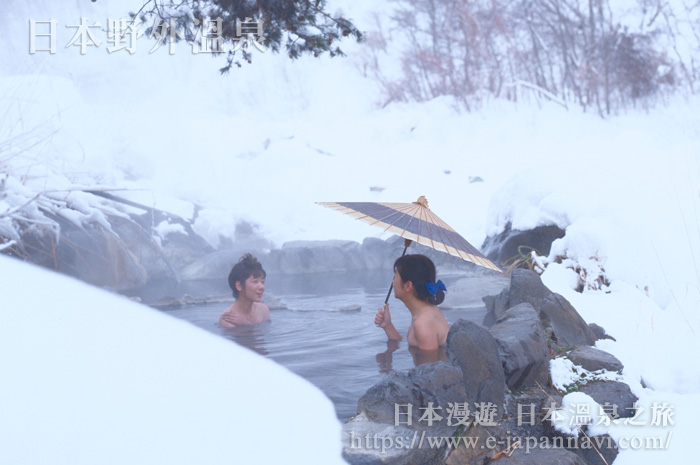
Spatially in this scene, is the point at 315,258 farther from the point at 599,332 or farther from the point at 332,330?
the point at 599,332

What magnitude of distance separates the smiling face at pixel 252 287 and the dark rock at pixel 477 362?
2362mm

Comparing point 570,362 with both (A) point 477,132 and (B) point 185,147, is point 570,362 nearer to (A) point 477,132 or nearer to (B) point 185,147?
(A) point 477,132

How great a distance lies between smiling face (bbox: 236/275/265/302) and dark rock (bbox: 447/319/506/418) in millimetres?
2362

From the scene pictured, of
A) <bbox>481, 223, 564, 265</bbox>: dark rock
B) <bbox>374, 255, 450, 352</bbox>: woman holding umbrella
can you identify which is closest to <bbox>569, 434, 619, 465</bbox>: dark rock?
<bbox>374, 255, 450, 352</bbox>: woman holding umbrella

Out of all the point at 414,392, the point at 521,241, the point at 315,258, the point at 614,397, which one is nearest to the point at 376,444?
the point at 414,392

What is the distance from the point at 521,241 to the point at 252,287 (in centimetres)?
305

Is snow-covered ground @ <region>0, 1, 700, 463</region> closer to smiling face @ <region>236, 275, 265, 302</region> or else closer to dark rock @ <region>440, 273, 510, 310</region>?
dark rock @ <region>440, 273, 510, 310</region>

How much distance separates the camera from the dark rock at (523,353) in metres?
2.99

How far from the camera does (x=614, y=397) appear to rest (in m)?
3.02

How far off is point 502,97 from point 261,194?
21.3ft

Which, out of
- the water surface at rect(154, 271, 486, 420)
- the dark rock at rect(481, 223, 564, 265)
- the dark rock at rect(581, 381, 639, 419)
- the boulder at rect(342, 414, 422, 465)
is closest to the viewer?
the boulder at rect(342, 414, 422, 465)

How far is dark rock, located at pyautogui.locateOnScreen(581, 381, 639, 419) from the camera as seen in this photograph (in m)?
2.95

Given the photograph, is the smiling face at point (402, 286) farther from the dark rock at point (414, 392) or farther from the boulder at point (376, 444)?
the boulder at point (376, 444)

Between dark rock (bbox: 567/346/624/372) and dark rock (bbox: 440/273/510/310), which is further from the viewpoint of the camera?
dark rock (bbox: 440/273/510/310)
